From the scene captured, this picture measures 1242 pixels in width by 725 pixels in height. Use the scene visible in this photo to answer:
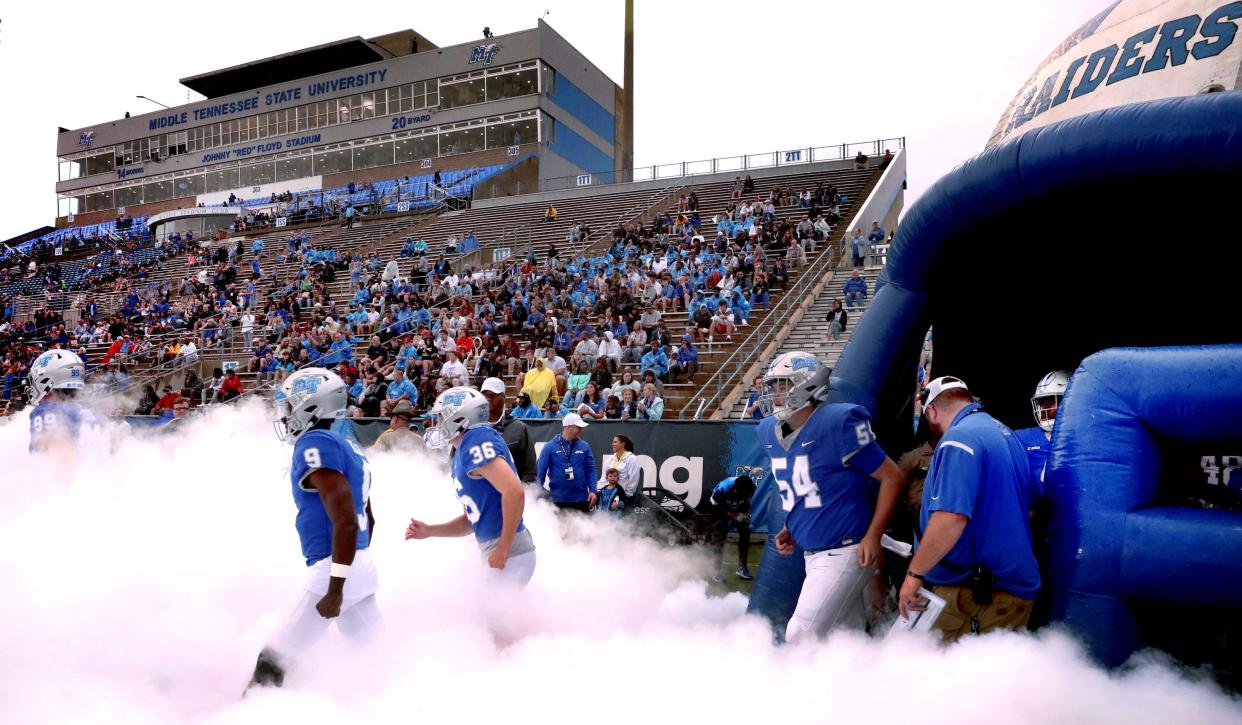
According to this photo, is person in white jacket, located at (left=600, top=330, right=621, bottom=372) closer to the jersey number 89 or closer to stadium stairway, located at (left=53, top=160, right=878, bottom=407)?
stadium stairway, located at (left=53, top=160, right=878, bottom=407)

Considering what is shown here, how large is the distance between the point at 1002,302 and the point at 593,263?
49.6 ft

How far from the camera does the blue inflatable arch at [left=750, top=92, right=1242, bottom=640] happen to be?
4668mm

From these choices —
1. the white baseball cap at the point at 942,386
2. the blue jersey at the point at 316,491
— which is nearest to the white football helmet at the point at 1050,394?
the white baseball cap at the point at 942,386

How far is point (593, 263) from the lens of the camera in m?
21.6

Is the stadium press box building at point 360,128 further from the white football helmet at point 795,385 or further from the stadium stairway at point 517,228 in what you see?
the white football helmet at point 795,385

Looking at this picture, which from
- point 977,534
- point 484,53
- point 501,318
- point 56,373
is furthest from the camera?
point 484,53

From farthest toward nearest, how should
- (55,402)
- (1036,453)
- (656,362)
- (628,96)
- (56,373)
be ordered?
(628,96) < (656,362) < (55,402) < (56,373) < (1036,453)

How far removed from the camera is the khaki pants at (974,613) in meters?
4.07

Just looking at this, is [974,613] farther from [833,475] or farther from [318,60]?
[318,60]

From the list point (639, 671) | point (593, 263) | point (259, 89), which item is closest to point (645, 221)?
point (593, 263)

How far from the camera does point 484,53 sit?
125ft

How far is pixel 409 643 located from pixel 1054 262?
4.98m

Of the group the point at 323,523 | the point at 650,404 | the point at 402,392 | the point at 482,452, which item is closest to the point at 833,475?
the point at 482,452

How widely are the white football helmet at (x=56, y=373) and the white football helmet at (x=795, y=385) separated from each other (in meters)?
5.16
